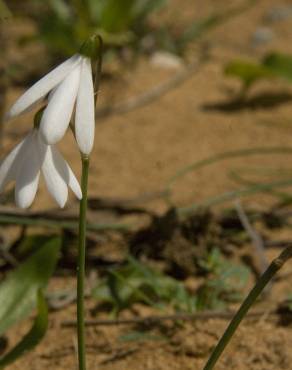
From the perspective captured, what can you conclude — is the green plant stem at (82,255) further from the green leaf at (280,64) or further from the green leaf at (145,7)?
the green leaf at (145,7)

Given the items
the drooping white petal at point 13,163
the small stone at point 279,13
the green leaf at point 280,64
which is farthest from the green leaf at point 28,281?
the small stone at point 279,13

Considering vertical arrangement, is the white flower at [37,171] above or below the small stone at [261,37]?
below

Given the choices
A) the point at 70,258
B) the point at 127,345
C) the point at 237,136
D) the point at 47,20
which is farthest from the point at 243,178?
the point at 47,20

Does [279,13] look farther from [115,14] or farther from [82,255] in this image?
[82,255]

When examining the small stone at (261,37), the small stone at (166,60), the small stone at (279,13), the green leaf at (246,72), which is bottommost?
the green leaf at (246,72)

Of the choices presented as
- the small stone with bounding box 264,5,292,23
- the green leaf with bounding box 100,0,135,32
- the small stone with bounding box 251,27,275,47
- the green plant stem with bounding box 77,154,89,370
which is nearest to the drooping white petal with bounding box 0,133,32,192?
the green plant stem with bounding box 77,154,89,370

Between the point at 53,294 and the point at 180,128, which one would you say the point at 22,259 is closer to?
the point at 53,294

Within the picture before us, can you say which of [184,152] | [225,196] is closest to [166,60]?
[184,152]

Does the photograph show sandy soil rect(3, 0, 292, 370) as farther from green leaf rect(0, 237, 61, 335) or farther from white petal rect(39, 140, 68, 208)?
white petal rect(39, 140, 68, 208)
